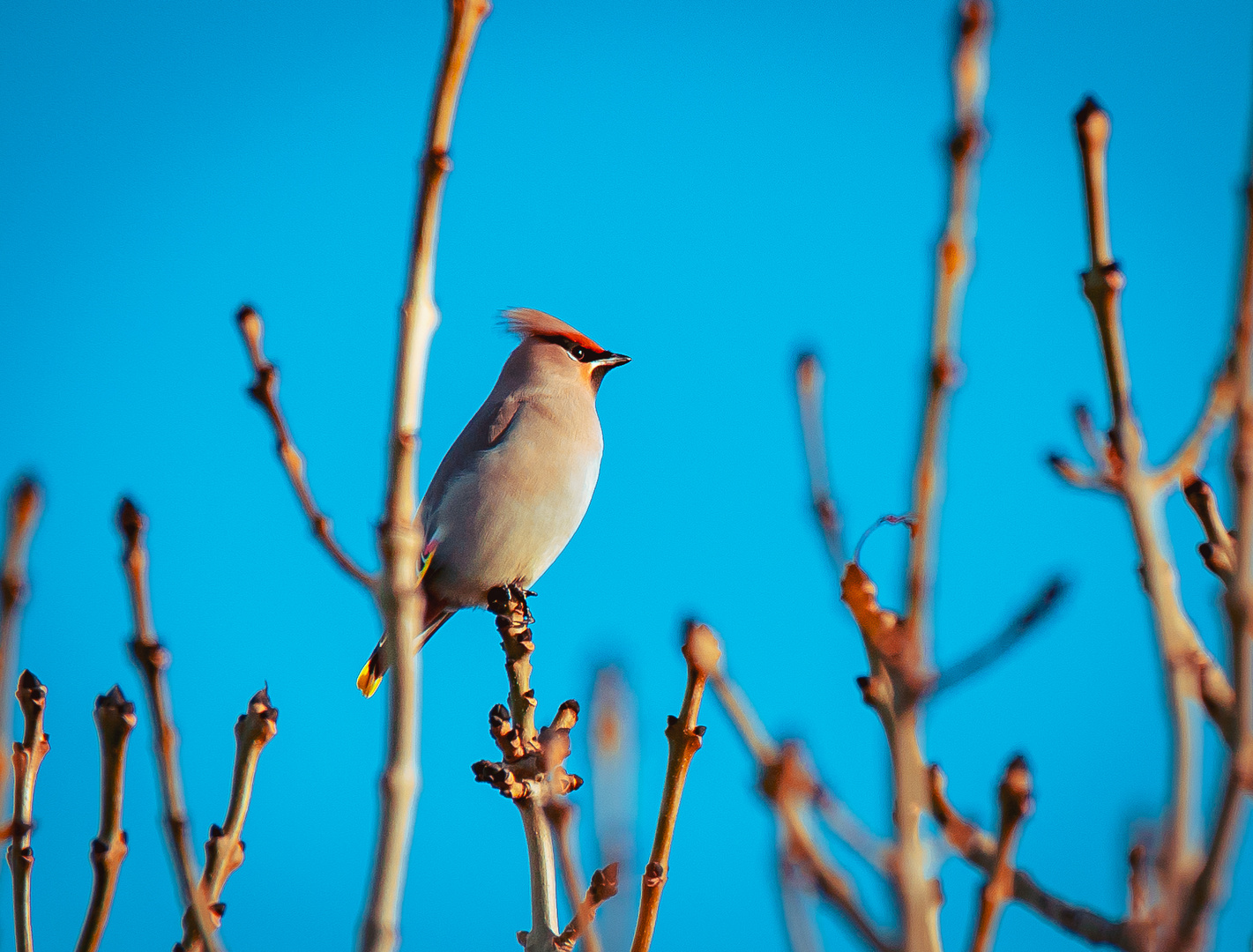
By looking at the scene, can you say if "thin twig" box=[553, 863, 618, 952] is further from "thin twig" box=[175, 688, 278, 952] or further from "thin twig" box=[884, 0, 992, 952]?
"thin twig" box=[884, 0, 992, 952]

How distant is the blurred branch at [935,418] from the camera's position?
2.96 ft

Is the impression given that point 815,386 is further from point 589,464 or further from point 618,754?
point 589,464

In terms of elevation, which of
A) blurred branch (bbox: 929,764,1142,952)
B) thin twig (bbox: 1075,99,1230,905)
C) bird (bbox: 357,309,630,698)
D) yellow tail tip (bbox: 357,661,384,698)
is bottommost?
blurred branch (bbox: 929,764,1142,952)

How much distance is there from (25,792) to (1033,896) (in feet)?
3.94

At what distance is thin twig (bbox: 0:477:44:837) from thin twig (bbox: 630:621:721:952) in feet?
2.36

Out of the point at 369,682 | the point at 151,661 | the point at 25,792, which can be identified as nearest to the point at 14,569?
the point at 151,661

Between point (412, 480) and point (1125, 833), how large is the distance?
958 millimetres

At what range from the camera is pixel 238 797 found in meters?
1.42

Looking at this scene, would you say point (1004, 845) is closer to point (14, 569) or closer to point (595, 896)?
point (14, 569)

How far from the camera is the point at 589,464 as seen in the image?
4.43m

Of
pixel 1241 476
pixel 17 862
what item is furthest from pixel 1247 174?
pixel 17 862

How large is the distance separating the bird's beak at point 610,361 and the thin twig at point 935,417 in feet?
13.1

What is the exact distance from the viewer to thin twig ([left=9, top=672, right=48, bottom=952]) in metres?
1.48

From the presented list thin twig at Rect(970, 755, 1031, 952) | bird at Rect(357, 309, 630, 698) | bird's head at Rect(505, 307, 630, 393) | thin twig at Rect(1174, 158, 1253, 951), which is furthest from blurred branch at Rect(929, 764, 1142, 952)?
bird's head at Rect(505, 307, 630, 393)
